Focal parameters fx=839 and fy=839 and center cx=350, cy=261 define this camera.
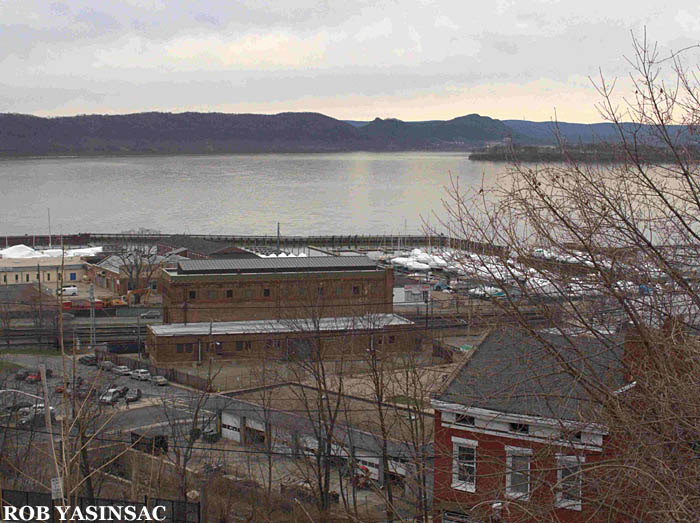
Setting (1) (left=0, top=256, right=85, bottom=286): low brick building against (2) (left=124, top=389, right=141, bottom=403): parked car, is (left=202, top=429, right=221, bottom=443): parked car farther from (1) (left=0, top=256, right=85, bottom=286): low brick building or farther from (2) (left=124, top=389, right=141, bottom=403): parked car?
(1) (left=0, top=256, right=85, bottom=286): low brick building

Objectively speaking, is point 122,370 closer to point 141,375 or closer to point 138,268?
point 141,375

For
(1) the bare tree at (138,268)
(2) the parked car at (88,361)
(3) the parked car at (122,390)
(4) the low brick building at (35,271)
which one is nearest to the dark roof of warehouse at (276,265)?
(2) the parked car at (88,361)

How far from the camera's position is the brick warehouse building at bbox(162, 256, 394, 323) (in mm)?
15305

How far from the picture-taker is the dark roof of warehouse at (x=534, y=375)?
3.04 m

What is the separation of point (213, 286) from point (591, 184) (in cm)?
1302

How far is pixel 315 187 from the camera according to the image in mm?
74312

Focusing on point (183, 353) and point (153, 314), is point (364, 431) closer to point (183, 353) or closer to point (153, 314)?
point (183, 353)

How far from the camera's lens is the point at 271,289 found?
52.2ft

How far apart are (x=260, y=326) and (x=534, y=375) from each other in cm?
1149

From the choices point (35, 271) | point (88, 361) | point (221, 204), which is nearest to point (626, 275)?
point (88, 361)

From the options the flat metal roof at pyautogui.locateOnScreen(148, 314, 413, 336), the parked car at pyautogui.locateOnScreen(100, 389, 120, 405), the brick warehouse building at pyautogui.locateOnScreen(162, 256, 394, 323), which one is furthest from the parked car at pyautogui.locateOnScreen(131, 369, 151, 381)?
the brick warehouse building at pyautogui.locateOnScreen(162, 256, 394, 323)

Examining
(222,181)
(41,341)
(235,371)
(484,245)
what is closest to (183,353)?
(235,371)

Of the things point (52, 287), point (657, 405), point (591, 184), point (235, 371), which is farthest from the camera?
point (52, 287)

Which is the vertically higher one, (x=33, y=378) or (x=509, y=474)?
(x=509, y=474)
